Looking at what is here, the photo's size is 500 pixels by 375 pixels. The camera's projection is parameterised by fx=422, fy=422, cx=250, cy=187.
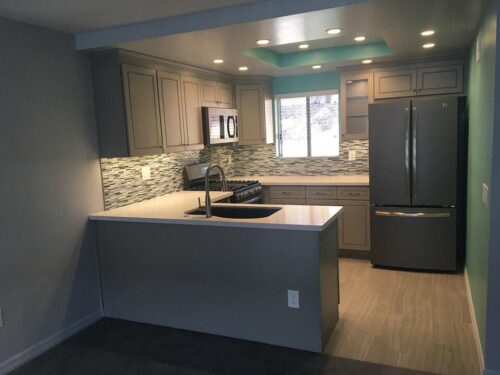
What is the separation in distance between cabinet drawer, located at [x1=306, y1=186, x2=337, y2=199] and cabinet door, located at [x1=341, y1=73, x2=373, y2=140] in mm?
669

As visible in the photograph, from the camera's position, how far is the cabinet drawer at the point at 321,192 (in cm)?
475

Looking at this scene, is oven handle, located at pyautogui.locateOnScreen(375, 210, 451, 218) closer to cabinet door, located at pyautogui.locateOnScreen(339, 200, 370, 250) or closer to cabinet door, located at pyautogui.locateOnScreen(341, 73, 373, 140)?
cabinet door, located at pyautogui.locateOnScreen(339, 200, 370, 250)

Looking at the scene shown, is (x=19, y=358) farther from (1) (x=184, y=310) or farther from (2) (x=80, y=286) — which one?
(1) (x=184, y=310)

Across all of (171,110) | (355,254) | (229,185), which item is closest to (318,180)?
(355,254)

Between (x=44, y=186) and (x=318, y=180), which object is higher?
(x=44, y=186)

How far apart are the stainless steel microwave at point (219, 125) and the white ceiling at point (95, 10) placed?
5.21 feet

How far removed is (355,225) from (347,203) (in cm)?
26

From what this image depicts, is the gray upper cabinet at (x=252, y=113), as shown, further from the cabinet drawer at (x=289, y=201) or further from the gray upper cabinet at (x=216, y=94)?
the cabinet drawer at (x=289, y=201)

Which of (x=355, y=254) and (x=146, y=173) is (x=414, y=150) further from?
(x=146, y=173)

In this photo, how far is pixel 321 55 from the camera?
15.2 ft

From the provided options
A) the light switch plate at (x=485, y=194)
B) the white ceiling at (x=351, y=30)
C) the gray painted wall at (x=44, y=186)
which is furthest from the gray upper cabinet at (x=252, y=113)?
the light switch plate at (x=485, y=194)

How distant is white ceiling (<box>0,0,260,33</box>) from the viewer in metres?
2.52

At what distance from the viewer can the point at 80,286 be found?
3318 millimetres

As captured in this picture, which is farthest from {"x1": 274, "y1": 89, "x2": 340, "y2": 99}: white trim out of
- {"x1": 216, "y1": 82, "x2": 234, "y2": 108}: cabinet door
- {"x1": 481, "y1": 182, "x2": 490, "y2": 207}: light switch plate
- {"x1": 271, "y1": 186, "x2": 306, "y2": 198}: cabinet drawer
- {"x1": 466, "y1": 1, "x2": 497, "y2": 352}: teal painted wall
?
{"x1": 481, "y1": 182, "x2": 490, "y2": 207}: light switch plate
